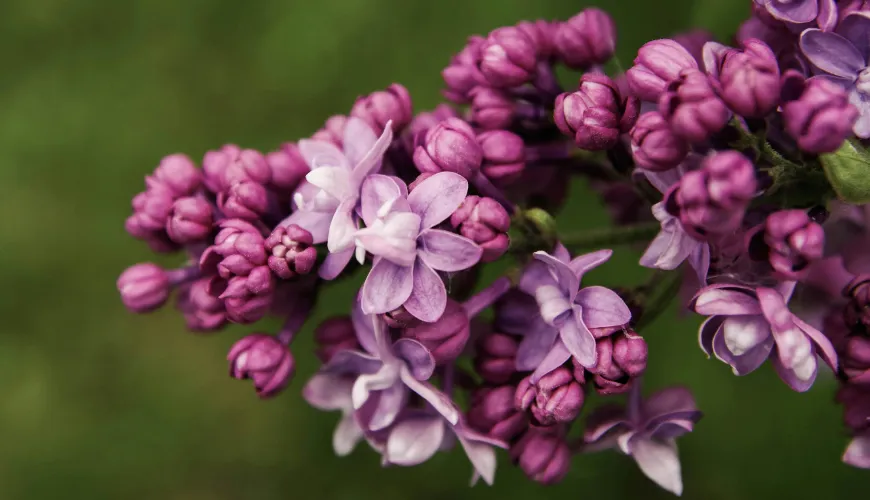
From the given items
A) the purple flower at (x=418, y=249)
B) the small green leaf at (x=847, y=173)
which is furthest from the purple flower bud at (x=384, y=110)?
the small green leaf at (x=847, y=173)

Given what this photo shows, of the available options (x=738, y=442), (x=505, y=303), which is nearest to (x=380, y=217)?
(x=505, y=303)

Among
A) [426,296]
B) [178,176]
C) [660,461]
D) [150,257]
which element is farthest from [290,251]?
[150,257]

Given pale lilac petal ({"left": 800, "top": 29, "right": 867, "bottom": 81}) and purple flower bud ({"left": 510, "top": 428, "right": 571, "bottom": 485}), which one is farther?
purple flower bud ({"left": 510, "top": 428, "right": 571, "bottom": 485})

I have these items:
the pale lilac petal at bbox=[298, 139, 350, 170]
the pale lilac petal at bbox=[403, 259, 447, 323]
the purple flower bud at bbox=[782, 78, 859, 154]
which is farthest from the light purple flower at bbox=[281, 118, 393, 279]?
the purple flower bud at bbox=[782, 78, 859, 154]

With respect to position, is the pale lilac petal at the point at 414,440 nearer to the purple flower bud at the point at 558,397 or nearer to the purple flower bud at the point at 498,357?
the purple flower bud at the point at 498,357

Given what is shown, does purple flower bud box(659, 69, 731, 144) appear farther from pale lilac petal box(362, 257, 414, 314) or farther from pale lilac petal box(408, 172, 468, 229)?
pale lilac petal box(362, 257, 414, 314)

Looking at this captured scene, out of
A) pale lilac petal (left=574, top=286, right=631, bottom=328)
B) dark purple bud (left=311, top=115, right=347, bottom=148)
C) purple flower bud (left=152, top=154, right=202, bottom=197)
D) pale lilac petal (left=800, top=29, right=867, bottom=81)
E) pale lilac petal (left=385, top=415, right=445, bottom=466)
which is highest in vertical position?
purple flower bud (left=152, top=154, right=202, bottom=197)
